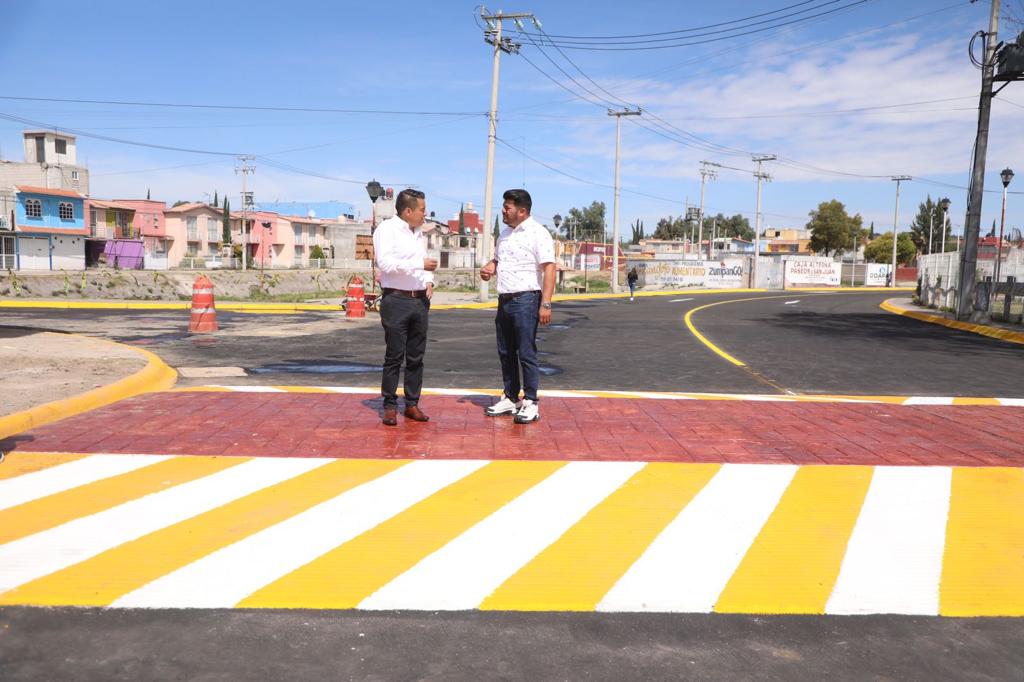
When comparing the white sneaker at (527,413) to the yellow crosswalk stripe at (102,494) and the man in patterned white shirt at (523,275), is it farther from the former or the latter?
the yellow crosswalk stripe at (102,494)

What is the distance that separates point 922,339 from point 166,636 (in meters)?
16.7

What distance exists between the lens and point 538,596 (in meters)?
3.37

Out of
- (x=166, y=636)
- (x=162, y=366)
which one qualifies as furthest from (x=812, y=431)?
(x=162, y=366)

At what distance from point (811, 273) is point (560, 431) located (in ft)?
213

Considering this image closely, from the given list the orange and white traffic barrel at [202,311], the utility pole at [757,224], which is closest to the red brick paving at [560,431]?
the orange and white traffic barrel at [202,311]

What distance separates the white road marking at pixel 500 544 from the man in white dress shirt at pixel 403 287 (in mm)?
1732

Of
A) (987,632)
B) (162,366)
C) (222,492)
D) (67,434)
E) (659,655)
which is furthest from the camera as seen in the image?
(162,366)

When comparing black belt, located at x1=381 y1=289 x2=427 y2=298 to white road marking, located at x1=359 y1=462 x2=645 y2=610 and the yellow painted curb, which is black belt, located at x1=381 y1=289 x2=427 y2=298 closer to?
white road marking, located at x1=359 y1=462 x2=645 y2=610

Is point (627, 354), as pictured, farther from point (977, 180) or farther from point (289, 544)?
point (977, 180)

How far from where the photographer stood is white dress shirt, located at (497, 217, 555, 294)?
6.21 m

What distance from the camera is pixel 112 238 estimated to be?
72562 mm

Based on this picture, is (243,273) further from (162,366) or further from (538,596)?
(538,596)

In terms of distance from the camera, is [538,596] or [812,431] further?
[812,431]

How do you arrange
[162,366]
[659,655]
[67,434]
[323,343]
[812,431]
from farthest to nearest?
[323,343] → [162,366] → [812,431] → [67,434] → [659,655]
